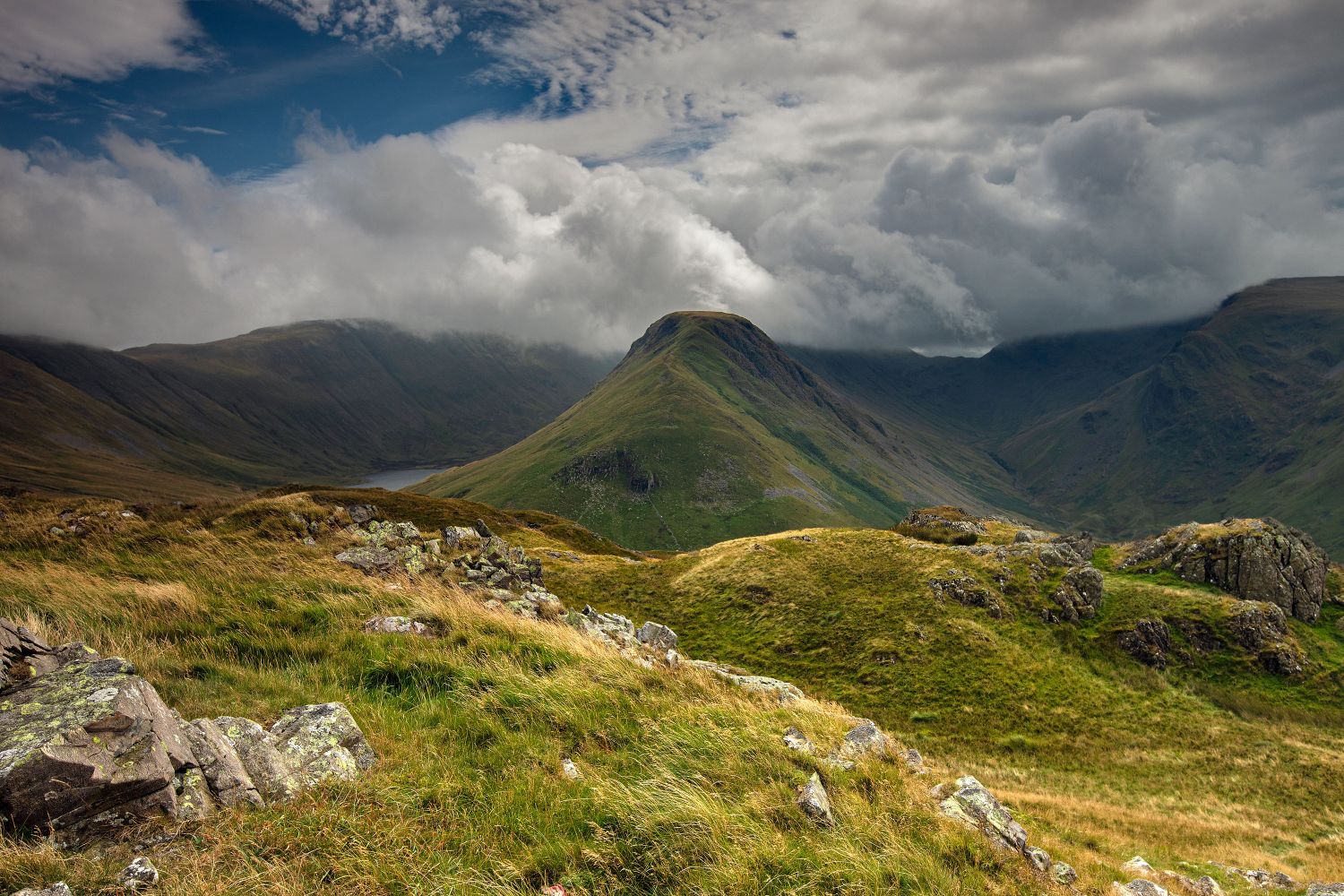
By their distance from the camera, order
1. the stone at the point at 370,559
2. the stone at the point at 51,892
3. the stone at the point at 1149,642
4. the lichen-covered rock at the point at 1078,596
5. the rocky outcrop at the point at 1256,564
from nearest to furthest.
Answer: the stone at the point at 51,892 < the stone at the point at 370,559 < the stone at the point at 1149,642 < the lichen-covered rock at the point at 1078,596 < the rocky outcrop at the point at 1256,564

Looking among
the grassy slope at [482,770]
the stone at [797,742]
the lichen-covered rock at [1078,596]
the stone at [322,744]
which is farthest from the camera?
the lichen-covered rock at [1078,596]

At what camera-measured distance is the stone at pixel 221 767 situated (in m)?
6.72

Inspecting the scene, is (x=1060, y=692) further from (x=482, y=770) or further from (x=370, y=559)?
(x=482, y=770)

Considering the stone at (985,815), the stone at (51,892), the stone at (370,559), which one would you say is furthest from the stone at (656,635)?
the stone at (51,892)

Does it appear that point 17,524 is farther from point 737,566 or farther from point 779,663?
point 737,566

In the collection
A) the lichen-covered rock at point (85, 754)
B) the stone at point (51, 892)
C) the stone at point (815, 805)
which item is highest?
the lichen-covered rock at point (85, 754)

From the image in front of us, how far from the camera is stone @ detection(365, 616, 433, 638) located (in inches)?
509

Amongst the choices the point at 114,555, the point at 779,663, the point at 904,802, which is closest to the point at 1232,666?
the point at 779,663

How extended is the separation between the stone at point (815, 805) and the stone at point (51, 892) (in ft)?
24.4

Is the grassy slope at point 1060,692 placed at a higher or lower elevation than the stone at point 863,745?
lower

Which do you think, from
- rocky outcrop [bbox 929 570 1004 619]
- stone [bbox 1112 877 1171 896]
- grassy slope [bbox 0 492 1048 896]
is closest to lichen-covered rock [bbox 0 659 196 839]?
grassy slope [bbox 0 492 1048 896]

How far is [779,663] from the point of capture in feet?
138

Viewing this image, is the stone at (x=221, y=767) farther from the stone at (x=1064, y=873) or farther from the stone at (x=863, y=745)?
the stone at (x=1064, y=873)

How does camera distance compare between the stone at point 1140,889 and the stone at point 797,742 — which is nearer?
the stone at point 797,742
